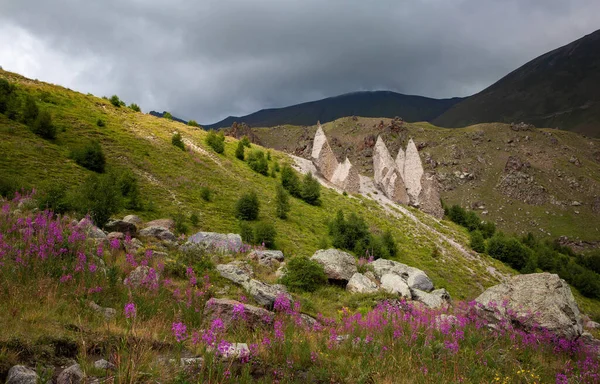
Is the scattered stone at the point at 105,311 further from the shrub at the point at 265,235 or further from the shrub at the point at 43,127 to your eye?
the shrub at the point at 43,127

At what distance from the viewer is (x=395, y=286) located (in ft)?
45.0

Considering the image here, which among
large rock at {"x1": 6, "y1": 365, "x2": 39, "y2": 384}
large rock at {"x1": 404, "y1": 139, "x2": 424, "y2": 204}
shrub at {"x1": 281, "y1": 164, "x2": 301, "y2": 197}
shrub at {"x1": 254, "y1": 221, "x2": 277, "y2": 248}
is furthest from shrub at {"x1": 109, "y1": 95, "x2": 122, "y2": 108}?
large rock at {"x1": 404, "y1": 139, "x2": 424, "y2": 204}

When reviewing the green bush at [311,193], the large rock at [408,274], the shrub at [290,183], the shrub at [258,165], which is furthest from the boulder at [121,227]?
the shrub at [258,165]

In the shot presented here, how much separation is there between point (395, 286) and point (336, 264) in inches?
120

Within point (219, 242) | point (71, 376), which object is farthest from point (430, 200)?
point (71, 376)

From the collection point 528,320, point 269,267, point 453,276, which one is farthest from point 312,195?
point 528,320

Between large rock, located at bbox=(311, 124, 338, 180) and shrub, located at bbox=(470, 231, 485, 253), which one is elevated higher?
large rock, located at bbox=(311, 124, 338, 180)

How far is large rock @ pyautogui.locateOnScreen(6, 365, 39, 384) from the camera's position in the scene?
294 centimetres

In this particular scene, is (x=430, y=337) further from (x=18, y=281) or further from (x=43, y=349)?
(x=18, y=281)

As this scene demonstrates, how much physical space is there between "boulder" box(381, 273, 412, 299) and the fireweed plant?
5.14m

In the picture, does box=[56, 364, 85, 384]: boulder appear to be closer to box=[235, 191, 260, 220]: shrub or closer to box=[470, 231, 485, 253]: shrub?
box=[235, 191, 260, 220]: shrub

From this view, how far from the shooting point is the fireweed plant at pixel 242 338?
411cm

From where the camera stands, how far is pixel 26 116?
22.2 metres

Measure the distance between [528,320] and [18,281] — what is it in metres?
11.6
